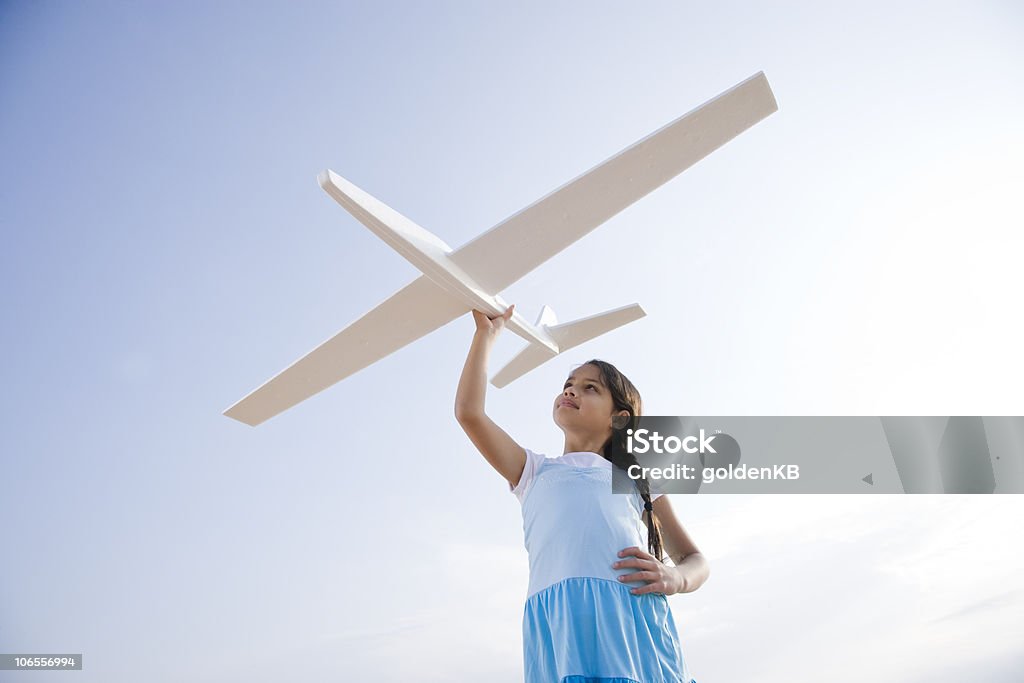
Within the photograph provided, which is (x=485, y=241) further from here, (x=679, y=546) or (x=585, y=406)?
(x=679, y=546)

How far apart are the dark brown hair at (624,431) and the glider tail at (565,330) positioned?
364 cm

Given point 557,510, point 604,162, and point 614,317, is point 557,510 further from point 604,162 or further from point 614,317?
point 614,317

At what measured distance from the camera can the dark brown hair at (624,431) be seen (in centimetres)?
286

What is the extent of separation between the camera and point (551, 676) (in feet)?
7.47

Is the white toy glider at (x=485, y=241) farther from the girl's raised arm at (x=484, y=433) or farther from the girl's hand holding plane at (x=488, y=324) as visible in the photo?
the girl's raised arm at (x=484, y=433)

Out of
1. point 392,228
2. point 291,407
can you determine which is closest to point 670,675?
point 392,228

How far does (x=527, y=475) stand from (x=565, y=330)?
169 inches

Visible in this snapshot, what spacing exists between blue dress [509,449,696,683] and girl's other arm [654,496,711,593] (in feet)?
0.62

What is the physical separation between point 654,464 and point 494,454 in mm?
762

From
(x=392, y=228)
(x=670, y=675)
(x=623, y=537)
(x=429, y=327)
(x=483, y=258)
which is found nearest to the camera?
(x=670, y=675)

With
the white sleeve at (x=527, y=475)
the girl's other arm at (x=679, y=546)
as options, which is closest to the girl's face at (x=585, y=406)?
the white sleeve at (x=527, y=475)

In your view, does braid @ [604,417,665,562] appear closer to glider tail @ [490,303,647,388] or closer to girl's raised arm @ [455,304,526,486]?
girl's raised arm @ [455,304,526,486]

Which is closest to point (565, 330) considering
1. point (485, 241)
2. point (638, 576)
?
point (485, 241)

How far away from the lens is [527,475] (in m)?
2.86
